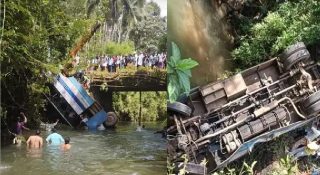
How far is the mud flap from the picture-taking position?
3.48 meters

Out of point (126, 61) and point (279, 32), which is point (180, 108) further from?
point (279, 32)

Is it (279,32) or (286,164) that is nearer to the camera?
(286,164)

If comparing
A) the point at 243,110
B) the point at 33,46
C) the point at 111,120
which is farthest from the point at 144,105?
the point at 243,110

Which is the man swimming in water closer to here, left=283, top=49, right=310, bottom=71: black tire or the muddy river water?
the muddy river water

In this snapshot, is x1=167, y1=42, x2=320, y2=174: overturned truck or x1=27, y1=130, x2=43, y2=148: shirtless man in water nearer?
x1=27, y1=130, x2=43, y2=148: shirtless man in water

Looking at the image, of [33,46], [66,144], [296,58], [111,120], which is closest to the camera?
[66,144]

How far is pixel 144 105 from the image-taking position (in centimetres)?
348

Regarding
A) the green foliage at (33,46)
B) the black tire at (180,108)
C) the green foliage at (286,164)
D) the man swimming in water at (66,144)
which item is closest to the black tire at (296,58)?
the green foliage at (286,164)

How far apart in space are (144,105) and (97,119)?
14.4 inches

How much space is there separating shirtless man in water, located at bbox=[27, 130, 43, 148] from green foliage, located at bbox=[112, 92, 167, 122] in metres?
0.61

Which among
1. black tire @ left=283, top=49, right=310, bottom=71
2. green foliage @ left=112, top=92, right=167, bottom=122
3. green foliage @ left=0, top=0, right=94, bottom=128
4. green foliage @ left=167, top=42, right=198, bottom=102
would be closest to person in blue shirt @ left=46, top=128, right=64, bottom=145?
green foliage @ left=0, top=0, right=94, bottom=128

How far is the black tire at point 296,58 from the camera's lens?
4.52 meters

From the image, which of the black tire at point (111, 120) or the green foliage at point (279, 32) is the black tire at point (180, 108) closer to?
the black tire at point (111, 120)

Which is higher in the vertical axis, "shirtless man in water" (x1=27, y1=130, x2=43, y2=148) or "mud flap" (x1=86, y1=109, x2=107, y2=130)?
"mud flap" (x1=86, y1=109, x2=107, y2=130)
